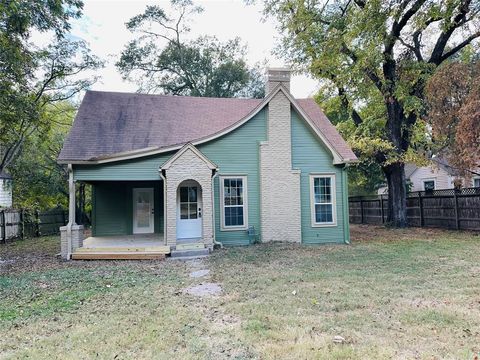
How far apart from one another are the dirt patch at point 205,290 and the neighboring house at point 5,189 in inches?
653

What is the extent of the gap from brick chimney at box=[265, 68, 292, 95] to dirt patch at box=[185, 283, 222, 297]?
25.6ft

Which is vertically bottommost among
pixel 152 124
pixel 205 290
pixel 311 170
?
pixel 205 290

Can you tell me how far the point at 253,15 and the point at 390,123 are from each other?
9264mm

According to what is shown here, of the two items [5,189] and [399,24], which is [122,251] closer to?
[5,189]

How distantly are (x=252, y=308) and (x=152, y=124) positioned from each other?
977 cm

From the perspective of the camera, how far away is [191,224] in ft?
36.9

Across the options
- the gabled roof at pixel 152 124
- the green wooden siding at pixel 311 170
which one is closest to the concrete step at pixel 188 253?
the gabled roof at pixel 152 124

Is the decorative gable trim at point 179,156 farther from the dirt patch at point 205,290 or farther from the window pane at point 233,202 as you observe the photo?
the dirt patch at point 205,290

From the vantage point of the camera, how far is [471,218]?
1338cm

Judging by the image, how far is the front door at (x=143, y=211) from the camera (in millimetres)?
13000

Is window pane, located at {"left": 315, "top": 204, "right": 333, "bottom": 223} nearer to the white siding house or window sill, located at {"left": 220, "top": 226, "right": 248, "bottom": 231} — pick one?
window sill, located at {"left": 220, "top": 226, "right": 248, "bottom": 231}

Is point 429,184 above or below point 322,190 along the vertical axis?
above

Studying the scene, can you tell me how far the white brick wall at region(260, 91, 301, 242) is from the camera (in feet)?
37.7

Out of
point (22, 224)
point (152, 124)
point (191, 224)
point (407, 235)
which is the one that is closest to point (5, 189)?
point (22, 224)
